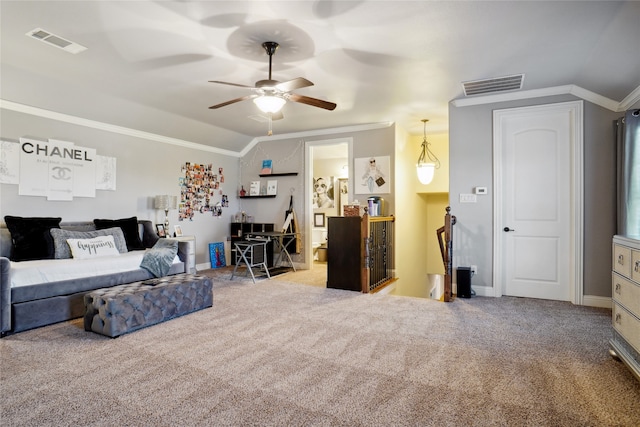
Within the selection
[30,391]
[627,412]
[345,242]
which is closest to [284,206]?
[345,242]

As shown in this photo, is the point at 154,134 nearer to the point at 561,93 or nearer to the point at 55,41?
the point at 55,41

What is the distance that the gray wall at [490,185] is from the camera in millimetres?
3900

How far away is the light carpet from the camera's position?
1.81m

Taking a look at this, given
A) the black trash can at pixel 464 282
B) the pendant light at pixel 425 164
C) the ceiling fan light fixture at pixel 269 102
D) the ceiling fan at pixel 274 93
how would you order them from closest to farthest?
the ceiling fan at pixel 274 93 < the ceiling fan light fixture at pixel 269 102 < the black trash can at pixel 464 282 < the pendant light at pixel 425 164

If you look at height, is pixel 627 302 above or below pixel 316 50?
Answer: below

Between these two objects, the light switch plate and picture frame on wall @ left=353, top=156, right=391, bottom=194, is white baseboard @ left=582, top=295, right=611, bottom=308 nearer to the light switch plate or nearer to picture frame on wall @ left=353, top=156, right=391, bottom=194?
the light switch plate

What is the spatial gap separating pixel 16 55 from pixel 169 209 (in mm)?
2850

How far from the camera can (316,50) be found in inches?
124

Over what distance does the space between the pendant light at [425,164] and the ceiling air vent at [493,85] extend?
147cm

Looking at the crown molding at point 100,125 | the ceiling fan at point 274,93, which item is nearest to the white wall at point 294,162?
the crown molding at point 100,125

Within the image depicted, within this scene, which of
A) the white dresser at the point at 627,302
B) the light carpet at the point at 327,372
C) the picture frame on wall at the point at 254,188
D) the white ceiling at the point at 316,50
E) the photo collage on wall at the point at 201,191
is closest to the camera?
the light carpet at the point at 327,372

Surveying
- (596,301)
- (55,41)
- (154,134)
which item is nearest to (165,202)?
(154,134)

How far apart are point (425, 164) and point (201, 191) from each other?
4078 millimetres

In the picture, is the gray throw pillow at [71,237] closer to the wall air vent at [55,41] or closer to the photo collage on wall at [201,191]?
the photo collage on wall at [201,191]
